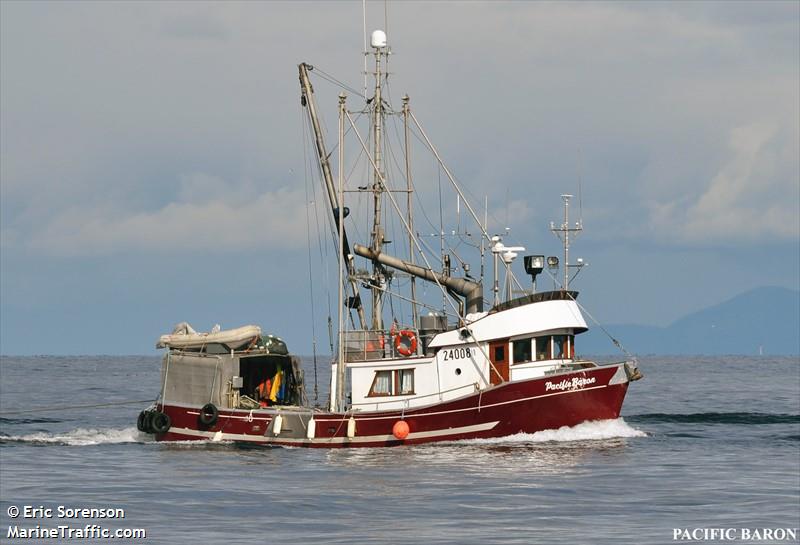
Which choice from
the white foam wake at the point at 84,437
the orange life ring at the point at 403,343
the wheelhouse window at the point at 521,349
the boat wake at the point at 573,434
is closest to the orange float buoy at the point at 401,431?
the boat wake at the point at 573,434

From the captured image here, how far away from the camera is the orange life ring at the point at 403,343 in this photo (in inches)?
1679

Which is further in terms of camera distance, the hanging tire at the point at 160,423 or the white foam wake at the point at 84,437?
the white foam wake at the point at 84,437

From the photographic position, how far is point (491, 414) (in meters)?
41.2

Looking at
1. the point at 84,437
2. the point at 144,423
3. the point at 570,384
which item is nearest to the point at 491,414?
the point at 570,384

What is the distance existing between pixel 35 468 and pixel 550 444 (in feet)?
53.6

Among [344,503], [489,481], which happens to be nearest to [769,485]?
[489,481]

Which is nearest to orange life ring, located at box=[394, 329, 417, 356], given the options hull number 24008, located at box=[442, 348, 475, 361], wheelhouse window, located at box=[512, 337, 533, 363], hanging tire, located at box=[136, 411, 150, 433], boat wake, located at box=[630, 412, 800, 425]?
hull number 24008, located at box=[442, 348, 475, 361]

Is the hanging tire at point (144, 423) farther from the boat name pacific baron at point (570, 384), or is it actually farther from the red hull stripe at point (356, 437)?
the boat name pacific baron at point (570, 384)

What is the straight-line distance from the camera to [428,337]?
143ft

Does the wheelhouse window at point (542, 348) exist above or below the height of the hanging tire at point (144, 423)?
above

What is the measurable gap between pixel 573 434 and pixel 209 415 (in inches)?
490

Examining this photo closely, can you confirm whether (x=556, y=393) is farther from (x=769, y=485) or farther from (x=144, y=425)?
(x=144, y=425)

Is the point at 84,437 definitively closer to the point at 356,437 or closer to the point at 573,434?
the point at 356,437

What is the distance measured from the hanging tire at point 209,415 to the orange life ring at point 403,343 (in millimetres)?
6787
